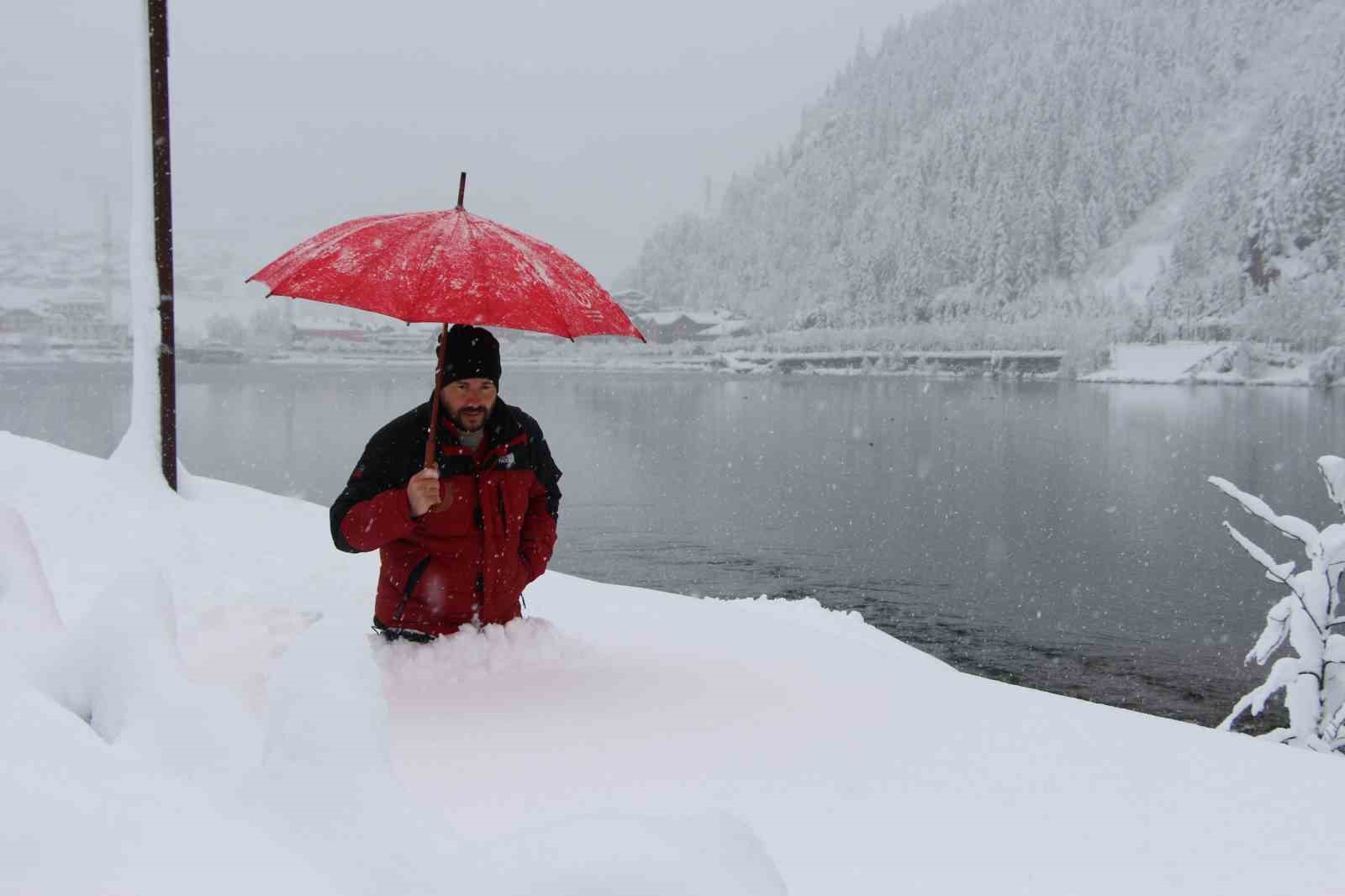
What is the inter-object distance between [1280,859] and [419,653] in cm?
348

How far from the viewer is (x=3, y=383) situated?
349 ft

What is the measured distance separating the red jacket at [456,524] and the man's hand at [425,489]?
0.73 ft

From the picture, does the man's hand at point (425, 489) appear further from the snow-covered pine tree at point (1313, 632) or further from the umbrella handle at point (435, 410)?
the snow-covered pine tree at point (1313, 632)

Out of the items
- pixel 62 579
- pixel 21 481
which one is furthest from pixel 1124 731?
pixel 21 481

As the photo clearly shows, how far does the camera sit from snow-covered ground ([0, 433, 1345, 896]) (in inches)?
48.4

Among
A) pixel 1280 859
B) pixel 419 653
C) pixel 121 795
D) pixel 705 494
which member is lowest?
pixel 705 494

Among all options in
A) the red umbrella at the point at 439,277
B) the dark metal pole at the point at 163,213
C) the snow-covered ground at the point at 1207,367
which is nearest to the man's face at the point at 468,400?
the red umbrella at the point at 439,277

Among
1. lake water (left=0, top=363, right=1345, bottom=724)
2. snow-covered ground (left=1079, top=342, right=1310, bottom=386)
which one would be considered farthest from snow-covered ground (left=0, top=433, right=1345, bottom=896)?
snow-covered ground (left=1079, top=342, right=1310, bottom=386)

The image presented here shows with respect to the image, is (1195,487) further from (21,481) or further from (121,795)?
(121,795)

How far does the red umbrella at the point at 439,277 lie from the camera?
386cm

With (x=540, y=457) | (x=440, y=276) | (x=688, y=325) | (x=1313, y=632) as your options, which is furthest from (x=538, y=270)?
(x=688, y=325)

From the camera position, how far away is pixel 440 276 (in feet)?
12.9

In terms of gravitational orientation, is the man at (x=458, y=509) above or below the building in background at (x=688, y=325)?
below

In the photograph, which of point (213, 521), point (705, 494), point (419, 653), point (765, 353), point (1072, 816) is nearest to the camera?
point (1072, 816)
